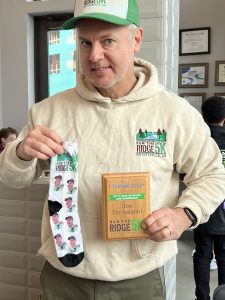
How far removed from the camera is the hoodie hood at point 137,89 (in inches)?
38.3

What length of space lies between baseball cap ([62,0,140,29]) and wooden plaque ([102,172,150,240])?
38 cm

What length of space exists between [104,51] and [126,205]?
1.27ft

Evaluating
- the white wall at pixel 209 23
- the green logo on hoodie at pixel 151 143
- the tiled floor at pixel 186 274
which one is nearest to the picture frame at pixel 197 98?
the white wall at pixel 209 23

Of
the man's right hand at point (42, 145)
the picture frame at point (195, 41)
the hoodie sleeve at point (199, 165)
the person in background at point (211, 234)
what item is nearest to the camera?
the man's right hand at point (42, 145)

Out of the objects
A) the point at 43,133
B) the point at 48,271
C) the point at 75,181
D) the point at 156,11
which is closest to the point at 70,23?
the point at 43,133

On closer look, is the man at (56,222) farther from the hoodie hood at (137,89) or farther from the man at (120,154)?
the hoodie hood at (137,89)

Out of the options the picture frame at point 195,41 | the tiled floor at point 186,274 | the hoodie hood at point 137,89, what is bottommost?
the tiled floor at point 186,274

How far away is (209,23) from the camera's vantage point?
136 inches

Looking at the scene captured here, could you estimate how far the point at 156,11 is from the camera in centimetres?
138

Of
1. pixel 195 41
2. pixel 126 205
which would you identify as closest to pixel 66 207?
pixel 126 205

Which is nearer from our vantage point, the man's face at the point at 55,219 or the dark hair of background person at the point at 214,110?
the man's face at the point at 55,219

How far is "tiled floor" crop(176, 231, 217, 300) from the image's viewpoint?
228 cm

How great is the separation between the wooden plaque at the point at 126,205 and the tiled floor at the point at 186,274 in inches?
61.3

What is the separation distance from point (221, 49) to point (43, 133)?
2989 millimetres
